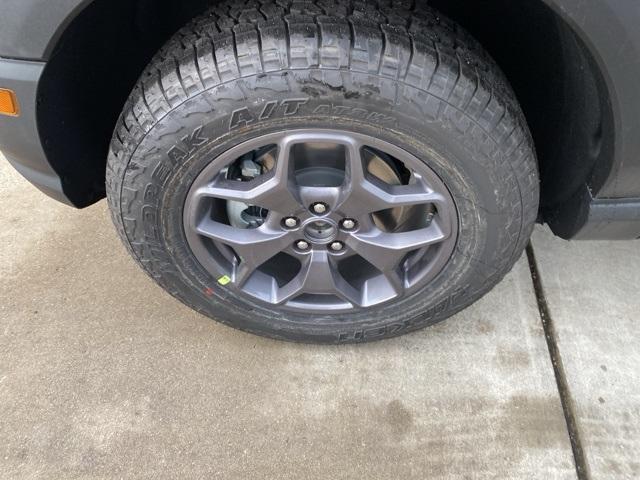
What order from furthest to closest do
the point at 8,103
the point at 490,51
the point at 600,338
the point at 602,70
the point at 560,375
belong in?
the point at 600,338, the point at 560,375, the point at 490,51, the point at 8,103, the point at 602,70

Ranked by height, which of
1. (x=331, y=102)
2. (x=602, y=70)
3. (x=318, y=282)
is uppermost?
(x=602, y=70)

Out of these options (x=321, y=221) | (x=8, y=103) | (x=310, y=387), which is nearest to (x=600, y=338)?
(x=310, y=387)

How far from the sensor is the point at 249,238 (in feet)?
5.98

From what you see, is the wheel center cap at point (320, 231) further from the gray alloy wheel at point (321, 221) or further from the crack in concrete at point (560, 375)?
the crack in concrete at point (560, 375)

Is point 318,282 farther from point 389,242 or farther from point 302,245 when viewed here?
point 389,242

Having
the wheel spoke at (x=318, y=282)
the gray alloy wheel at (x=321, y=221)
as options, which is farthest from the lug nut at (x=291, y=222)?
the wheel spoke at (x=318, y=282)

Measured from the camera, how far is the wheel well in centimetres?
162

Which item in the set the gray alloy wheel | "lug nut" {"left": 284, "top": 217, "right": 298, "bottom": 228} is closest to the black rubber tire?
the gray alloy wheel

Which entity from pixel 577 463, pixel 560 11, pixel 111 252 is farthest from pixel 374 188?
pixel 111 252

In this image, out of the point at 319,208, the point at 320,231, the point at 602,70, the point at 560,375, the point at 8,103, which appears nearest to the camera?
the point at 602,70

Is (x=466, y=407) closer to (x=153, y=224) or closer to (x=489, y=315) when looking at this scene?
(x=489, y=315)

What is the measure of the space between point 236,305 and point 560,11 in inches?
52.7

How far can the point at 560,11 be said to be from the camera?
131 centimetres

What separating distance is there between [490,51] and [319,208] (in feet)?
2.83
